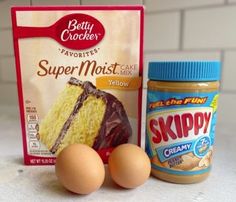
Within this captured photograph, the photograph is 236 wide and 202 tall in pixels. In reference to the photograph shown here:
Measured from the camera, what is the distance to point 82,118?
430mm

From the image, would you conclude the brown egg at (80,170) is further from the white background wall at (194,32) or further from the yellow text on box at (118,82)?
the white background wall at (194,32)

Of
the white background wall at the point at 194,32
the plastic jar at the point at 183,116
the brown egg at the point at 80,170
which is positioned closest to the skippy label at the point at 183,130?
the plastic jar at the point at 183,116

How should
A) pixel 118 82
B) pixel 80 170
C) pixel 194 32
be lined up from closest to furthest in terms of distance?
pixel 80 170, pixel 118 82, pixel 194 32

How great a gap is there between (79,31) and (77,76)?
8 centimetres

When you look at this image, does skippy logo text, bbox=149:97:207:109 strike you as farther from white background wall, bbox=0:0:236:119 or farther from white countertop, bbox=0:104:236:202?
white background wall, bbox=0:0:236:119

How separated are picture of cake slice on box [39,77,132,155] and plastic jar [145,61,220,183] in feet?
0.25

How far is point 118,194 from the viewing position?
1.16 feet

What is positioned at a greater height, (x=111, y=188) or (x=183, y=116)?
(x=183, y=116)

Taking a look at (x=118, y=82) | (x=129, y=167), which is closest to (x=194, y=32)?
(x=118, y=82)

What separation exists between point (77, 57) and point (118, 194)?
0.75 feet

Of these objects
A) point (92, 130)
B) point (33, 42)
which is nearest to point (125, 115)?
point (92, 130)

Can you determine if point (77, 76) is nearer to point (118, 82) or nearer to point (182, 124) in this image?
point (118, 82)

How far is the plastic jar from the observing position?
13.9 inches

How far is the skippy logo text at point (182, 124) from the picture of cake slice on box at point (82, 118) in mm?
82
